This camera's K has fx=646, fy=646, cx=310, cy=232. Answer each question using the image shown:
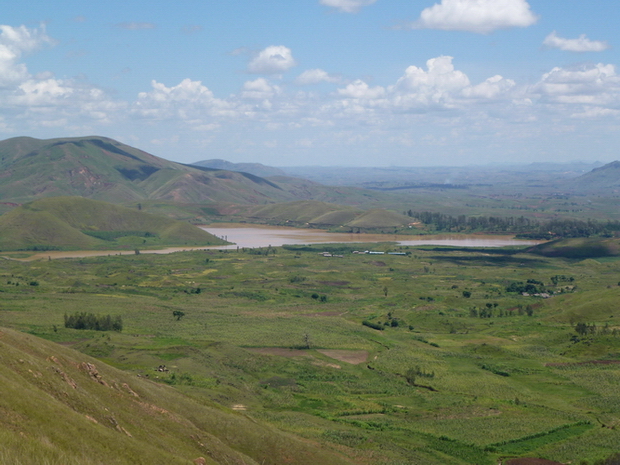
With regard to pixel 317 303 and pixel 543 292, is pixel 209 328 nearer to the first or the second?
pixel 317 303

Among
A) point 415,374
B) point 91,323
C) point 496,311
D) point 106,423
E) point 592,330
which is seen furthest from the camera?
point 496,311

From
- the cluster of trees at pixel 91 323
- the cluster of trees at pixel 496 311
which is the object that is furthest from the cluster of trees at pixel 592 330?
the cluster of trees at pixel 91 323

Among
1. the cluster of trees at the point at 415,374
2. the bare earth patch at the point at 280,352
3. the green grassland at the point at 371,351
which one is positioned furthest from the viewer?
the bare earth patch at the point at 280,352

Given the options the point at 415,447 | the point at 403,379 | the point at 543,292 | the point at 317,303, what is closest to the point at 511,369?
the point at 403,379

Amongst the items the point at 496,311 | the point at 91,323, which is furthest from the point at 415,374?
the point at 496,311

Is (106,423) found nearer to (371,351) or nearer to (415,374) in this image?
(415,374)

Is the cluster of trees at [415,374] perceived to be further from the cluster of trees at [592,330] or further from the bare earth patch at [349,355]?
the cluster of trees at [592,330]
